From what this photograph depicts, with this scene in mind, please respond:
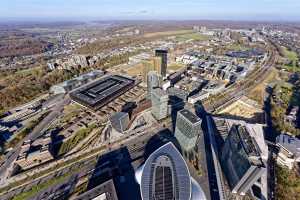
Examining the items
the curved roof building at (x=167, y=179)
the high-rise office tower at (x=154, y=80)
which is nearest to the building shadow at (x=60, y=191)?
the curved roof building at (x=167, y=179)

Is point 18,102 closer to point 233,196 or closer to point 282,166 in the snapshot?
point 233,196

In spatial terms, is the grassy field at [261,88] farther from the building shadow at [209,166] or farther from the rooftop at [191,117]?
the rooftop at [191,117]

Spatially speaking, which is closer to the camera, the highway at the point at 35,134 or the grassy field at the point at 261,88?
the highway at the point at 35,134

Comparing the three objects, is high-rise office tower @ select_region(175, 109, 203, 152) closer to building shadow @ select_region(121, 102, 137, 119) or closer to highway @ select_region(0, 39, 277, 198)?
highway @ select_region(0, 39, 277, 198)

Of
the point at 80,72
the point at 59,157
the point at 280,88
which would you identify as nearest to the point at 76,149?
the point at 59,157

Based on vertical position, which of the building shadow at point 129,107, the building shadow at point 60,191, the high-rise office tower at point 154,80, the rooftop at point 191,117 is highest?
the high-rise office tower at point 154,80

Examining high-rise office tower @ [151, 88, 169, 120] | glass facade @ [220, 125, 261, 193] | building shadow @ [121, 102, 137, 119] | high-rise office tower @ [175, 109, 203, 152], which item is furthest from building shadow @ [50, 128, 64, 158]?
glass facade @ [220, 125, 261, 193]
